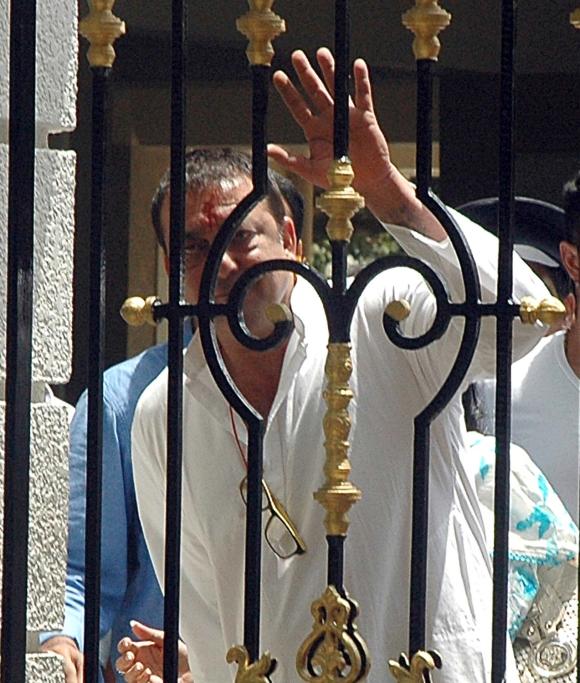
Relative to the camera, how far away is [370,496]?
107 inches

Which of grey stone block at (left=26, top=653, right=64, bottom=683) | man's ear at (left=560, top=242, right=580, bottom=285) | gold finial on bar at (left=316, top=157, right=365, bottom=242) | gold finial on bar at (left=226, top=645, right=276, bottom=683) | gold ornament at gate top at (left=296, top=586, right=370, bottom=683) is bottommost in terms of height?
grey stone block at (left=26, top=653, right=64, bottom=683)

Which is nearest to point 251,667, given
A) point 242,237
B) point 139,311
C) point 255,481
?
point 255,481

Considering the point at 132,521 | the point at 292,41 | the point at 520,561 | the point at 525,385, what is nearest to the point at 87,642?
the point at 520,561

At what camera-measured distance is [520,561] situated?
294cm

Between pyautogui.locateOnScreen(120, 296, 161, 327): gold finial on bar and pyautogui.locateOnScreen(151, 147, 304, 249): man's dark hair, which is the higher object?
pyautogui.locateOnScreen(151, 147, 304, 249): man's dark hair

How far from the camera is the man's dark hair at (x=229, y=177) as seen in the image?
306 centimetres

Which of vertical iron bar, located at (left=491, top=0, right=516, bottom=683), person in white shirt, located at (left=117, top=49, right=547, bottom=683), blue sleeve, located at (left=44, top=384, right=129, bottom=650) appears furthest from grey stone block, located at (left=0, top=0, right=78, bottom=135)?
blue sleeve, located at (left=44, top=384, right=129, bottom=650)

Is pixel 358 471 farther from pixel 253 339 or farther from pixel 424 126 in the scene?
pixel 424 126

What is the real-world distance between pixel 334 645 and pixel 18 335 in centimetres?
53

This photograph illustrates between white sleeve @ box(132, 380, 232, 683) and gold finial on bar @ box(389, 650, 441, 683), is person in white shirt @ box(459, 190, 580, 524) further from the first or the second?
gold finial on bar @ box(389, 650, 441, 683)

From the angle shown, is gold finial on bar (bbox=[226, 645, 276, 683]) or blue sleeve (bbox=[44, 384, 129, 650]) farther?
blue sleeve (bbox=[44, 384, 129, 650])

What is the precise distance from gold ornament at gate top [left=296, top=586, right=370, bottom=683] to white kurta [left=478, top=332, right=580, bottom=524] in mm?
1520

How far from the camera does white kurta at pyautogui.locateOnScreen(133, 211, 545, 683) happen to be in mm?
2699

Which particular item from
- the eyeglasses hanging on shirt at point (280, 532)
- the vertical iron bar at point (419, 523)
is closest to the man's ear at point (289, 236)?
the eyeglasses hanging on shirt at point (280, 532)
